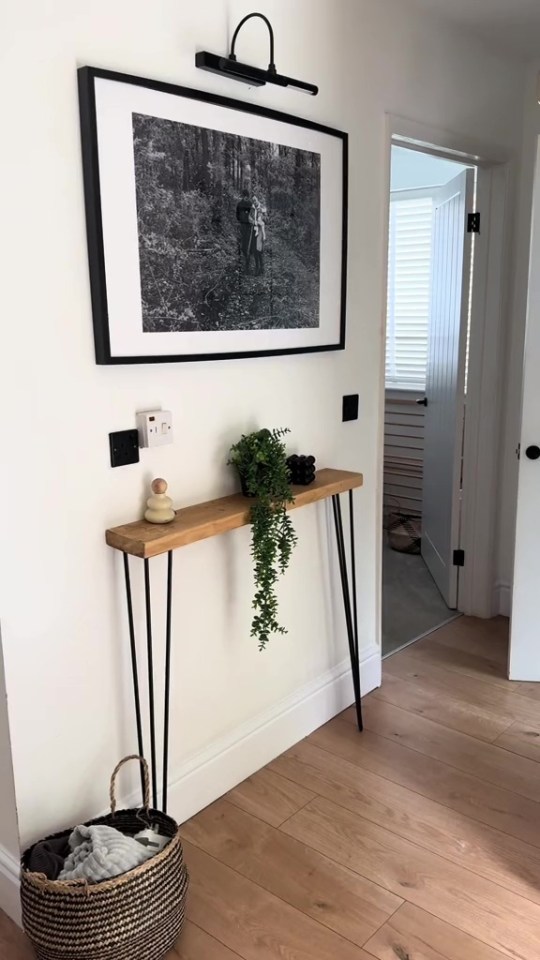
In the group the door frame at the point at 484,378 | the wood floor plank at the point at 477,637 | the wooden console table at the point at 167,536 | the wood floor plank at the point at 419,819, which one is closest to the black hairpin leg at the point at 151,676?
the wooden console table at the point at 167,536

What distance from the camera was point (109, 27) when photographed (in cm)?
172

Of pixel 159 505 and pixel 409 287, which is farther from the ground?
pixel 409 287

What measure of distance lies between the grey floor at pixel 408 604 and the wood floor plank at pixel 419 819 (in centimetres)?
88

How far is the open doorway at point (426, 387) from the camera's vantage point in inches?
137

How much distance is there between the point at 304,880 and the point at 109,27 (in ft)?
6.95

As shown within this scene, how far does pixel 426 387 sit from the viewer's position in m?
4.17

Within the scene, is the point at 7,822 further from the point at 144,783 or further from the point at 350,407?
the point at 350,407

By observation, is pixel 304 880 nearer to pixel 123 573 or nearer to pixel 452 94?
pixel 123 573

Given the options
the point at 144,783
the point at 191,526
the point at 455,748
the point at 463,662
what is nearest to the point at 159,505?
the point at 191,526

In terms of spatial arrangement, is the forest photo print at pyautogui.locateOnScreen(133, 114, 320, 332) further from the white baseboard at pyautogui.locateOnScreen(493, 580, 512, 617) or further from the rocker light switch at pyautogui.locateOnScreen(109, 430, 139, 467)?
the white baseboard at pyautogui.locateOnScreen(493, 580, 512, 617)

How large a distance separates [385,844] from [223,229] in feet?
5.69

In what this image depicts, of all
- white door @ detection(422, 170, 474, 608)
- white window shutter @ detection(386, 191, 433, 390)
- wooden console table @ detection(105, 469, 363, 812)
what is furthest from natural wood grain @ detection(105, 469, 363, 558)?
white window shutter @ detection(386, 191, 433, 390)

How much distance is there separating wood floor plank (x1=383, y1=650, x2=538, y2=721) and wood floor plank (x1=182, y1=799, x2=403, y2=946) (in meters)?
1.01

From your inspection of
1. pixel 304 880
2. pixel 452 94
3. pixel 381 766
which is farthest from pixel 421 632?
pixel 452 94
